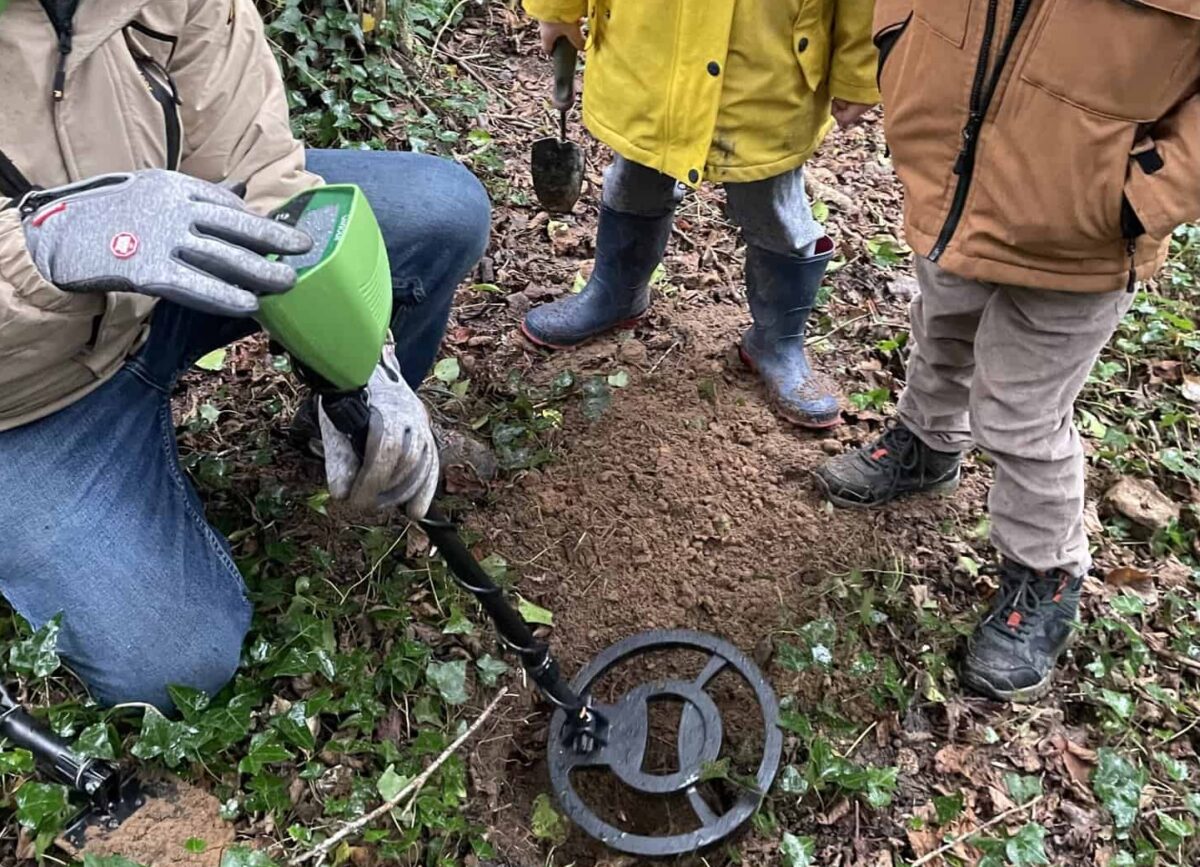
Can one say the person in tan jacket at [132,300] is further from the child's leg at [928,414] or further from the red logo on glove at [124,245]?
the child's leg at [928,414]

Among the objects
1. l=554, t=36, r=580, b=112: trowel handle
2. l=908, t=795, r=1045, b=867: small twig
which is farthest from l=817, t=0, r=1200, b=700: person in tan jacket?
l=554, t=36, r=580, b=112: trowel handle

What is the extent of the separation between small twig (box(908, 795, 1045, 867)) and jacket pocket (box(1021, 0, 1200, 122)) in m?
1.24

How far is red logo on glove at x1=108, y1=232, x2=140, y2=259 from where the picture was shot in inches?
48.8

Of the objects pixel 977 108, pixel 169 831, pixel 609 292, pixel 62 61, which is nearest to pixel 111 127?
pixel 62 61

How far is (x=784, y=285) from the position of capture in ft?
7.74

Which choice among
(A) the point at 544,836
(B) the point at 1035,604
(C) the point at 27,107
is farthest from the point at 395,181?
(B) the point at 1035,604

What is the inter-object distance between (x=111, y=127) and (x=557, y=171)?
4.28ft

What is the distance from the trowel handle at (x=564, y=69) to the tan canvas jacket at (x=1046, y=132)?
0.84 metres

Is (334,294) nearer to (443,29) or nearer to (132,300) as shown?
(132,300)

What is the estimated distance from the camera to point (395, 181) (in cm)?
208

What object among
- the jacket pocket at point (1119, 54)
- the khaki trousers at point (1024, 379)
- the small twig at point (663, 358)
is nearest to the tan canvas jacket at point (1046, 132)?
the jacket pocket at point (1119, 54)

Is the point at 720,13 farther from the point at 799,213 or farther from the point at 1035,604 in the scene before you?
the point at 1035,604

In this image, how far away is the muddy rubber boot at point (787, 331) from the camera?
2.33m

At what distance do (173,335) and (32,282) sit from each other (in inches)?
19.2
